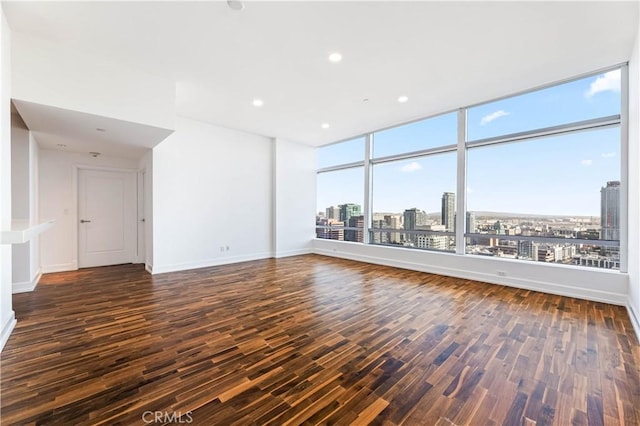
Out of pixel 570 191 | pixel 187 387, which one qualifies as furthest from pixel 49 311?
pixel 570 191

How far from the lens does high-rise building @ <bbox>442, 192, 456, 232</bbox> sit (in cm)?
510

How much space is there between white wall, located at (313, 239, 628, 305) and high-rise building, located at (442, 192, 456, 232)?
1.91 ft

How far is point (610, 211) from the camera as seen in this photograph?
3.60 meters

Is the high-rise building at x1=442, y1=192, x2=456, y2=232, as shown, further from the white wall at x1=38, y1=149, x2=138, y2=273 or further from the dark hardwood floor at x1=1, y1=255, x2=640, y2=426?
the white wall at x1=38, y1=149, x2=138, y2=273

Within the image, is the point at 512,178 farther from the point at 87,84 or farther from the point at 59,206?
the point at 59,206

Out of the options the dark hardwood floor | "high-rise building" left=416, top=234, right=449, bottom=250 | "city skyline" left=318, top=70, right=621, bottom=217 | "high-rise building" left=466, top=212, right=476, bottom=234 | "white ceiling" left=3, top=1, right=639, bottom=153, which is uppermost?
"white ceiling" left=3, top=1, right=639, bottom=153

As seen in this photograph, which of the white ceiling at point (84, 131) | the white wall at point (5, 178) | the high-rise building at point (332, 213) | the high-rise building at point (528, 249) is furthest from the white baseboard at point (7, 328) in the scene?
the high-rise building at point (528, 249)

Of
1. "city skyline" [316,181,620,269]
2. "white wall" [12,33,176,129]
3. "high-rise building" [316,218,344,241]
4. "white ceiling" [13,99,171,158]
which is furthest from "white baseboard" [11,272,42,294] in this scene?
"city skyline" [316,181,620,269]

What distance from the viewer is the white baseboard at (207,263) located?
198 inches

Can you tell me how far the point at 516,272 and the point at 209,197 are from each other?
19.9ft

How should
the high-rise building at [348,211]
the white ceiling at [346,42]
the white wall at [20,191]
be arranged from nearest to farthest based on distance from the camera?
the white ceiling at [346,42]
the white wall at [20,191]
the high-rise building at [348,211]

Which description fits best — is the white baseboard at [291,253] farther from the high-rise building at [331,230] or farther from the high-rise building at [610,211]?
the high-rise building at [610,211]

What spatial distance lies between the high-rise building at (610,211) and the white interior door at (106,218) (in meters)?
8.72

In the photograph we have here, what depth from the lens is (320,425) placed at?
144cm
